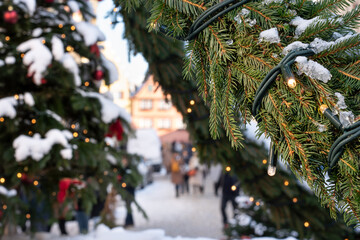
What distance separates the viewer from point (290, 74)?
0.61 metres

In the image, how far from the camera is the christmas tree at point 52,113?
392 cm

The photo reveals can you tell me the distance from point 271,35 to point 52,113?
410cm

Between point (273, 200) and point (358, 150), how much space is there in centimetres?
221

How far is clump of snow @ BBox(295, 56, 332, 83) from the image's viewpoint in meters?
0.62

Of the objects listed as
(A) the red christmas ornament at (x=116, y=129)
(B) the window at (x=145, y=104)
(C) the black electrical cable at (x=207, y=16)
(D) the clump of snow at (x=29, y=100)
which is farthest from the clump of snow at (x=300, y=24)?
(B) the window at (x=145, y=104)

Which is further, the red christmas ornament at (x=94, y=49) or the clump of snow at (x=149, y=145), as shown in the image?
the clump of snow at (x=149, y=145)

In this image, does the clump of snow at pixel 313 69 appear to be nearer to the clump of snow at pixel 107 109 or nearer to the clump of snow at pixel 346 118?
the clump of snow at pixel 346 118

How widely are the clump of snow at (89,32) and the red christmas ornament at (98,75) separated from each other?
0.48 m

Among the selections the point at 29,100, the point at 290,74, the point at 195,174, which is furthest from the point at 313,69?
the point at 195,174

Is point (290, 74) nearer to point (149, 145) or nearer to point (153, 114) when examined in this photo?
point (149, 145)

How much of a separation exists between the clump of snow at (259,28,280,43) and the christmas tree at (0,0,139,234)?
134 inches

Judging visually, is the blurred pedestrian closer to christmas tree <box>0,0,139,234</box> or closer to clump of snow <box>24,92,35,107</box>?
christmas tree <box>0,0,139,234</box>

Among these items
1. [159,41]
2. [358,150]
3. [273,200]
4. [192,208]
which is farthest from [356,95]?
[192,208]

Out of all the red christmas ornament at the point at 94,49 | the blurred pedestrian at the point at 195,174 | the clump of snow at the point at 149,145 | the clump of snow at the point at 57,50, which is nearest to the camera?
the clump of snow at the point at 57,50
